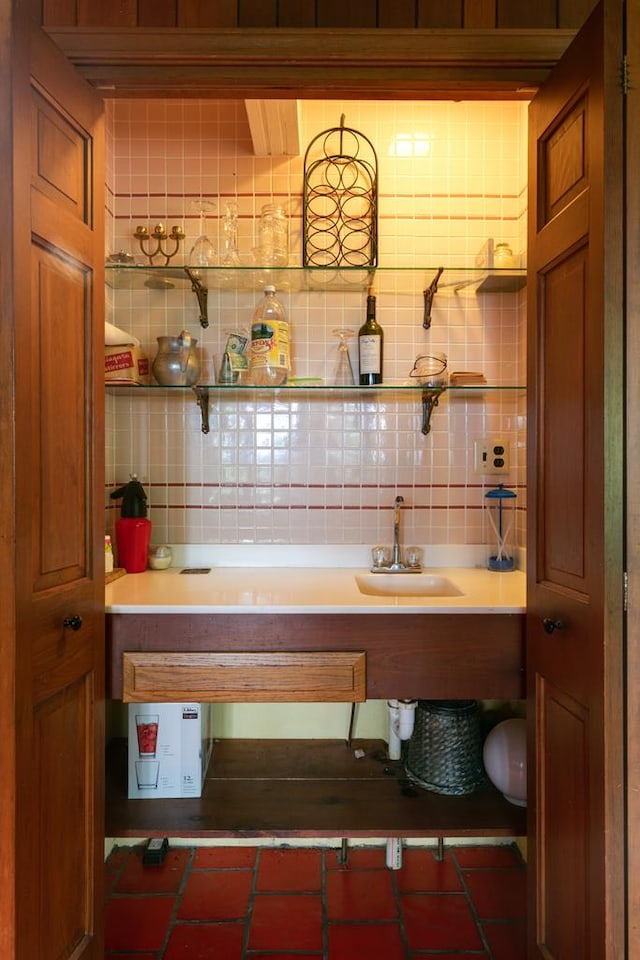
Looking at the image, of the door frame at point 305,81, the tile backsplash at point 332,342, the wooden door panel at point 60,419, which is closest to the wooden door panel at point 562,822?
the door frame at point 305,81

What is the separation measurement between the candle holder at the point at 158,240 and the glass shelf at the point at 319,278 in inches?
4.7

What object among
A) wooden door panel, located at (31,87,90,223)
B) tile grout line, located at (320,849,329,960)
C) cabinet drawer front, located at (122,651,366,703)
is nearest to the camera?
wooden door panel, located at (31,87,90,223)

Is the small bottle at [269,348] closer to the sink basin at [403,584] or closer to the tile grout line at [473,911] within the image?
the sink basin at [403,584]

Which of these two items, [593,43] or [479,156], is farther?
[479,156]

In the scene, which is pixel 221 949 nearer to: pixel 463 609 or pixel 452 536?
pixel 463 609

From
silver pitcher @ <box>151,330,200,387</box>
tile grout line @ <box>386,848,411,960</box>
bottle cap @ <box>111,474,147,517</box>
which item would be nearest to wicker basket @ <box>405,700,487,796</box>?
tile grout line @ <box>386,848,411,960</box>

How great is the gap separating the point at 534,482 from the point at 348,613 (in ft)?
1.86

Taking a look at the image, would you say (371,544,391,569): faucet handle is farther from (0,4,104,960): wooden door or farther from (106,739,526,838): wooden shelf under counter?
(0,4,104,960): wooden door

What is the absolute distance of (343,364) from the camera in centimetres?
204

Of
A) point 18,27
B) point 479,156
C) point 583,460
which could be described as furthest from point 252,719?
point 479,156

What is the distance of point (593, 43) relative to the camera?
1.04 meters

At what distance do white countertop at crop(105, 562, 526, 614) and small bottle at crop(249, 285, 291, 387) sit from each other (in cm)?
66

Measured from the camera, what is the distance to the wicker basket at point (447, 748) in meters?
1.65

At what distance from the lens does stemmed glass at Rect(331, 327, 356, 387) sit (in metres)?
2.04
